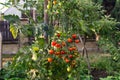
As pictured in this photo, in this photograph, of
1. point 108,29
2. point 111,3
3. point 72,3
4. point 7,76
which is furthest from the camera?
point 111,3

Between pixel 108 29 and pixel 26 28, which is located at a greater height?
pixel 26 28

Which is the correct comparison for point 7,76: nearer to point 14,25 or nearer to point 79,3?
point 79,3

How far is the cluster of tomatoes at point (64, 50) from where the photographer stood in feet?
10.8

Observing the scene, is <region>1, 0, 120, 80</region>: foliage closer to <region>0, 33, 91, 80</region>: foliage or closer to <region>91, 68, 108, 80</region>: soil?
<region>0, 33, 91, 80</region>: foliage

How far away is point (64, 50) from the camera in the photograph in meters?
3.34

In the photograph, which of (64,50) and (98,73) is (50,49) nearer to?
(64,50)

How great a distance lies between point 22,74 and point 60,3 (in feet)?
6.22

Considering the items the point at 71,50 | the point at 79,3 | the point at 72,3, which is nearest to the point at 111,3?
the point at 79,3

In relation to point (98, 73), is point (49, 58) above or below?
above

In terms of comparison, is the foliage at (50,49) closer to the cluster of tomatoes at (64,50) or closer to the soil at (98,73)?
the cluster of tomatoes at (64,50)

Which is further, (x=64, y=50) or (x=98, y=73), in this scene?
(x=98, y=73)

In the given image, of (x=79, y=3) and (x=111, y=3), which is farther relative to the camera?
(x=111, y=3)

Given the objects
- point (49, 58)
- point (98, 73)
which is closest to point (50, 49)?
point (49, 58)

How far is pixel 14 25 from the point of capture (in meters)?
3.29
